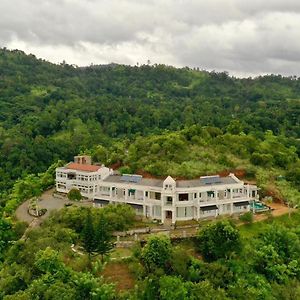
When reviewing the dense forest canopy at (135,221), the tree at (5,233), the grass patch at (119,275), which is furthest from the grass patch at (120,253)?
the tree at (5,233)

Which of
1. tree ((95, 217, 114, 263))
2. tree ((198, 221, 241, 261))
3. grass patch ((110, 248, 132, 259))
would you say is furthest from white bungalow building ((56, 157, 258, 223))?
tree ((95, 217, 114, 263))

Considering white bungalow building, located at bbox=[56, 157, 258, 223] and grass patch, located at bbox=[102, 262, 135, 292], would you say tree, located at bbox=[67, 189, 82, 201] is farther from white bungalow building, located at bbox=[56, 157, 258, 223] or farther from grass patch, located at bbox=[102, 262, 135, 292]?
grass patch, located at bbox=[102, 262, 135, 292]

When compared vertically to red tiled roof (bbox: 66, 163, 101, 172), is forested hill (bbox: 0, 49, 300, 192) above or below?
above

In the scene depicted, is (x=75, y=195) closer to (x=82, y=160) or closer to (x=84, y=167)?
(x=84, y=167)

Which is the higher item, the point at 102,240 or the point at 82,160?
the point at 82,160

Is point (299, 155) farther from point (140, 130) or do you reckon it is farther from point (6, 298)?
point (6, 298)

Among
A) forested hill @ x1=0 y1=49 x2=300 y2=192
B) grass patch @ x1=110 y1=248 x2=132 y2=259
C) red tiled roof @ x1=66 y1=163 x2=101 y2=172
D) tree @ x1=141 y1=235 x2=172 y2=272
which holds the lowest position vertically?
grass patch @ x1=110 y1=248 x2=132 y2=259

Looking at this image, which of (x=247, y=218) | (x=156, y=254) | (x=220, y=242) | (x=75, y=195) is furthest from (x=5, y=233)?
(x=247, y=218)
